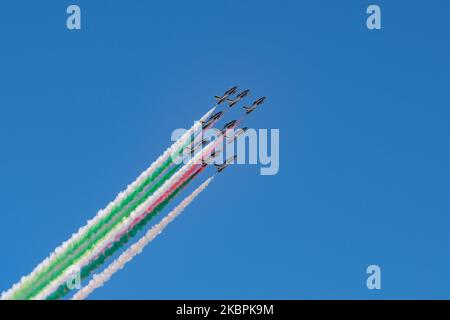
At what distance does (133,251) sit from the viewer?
9612 centimetres

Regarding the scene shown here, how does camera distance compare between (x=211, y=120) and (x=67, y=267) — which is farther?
(x=211, y=120)

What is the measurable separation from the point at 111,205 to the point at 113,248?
15.3 ft

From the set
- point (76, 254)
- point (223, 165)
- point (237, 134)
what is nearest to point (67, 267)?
point (76, 254)

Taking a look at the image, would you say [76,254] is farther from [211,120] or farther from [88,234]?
[211,120]

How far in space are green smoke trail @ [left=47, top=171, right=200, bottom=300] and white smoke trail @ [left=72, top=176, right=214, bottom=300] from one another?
0.76 meters

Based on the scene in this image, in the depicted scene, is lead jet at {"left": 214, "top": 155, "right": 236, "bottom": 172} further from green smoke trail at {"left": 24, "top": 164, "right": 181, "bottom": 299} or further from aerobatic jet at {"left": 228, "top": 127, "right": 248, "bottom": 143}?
green smoke trail at {"left": 24, "top": 164, "right": 181, "bottom": 299}

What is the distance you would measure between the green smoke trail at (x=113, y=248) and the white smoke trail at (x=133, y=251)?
29.8 inches

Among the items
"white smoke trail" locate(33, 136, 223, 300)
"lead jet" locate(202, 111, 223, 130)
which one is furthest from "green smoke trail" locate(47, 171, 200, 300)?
"lead jet" locate(202, 111, 223, 130)

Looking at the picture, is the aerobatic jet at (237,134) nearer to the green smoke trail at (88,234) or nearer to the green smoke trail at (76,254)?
the green smoke trail at (88,234)

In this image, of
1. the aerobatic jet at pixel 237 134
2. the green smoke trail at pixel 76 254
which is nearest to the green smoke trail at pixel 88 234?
the green smoke trail at pixel 76 254
